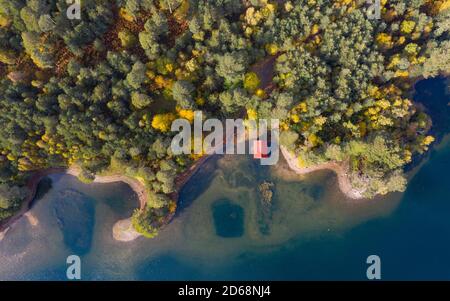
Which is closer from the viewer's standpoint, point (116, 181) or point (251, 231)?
point (251, 231)

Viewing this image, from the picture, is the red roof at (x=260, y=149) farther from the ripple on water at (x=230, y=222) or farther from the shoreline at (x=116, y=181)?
the ripple on water at (x=230, y=222)

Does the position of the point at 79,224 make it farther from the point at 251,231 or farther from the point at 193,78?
the point at 193,78

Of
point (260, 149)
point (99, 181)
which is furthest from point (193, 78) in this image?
point (99, 181)

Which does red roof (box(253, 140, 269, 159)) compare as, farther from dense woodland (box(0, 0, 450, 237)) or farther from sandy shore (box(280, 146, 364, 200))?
dense woodland (box(0, 0, 450, 237))

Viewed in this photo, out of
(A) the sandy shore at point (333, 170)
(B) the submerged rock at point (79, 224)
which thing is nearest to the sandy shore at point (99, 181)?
(B) the submerged rock at point (79, 224)

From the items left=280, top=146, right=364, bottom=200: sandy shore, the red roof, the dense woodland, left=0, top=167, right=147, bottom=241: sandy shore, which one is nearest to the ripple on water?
the red roof

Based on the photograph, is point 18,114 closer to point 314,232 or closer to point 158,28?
point 158,28
